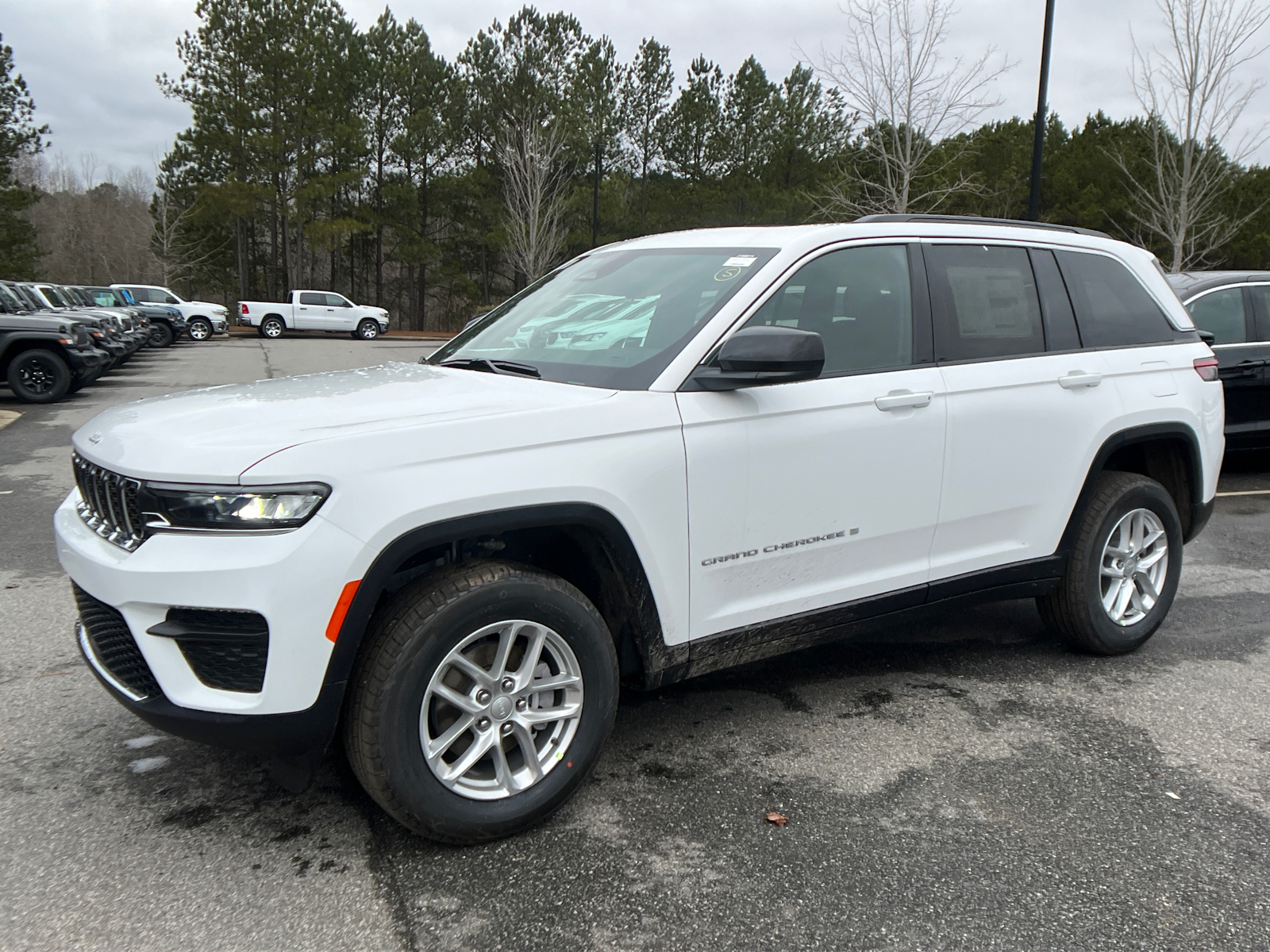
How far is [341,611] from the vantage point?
2.42m

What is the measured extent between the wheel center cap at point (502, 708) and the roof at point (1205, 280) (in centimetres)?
749

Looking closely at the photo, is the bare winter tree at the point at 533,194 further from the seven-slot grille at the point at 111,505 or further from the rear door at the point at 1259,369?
the seven-slot grille at the point at 111,505

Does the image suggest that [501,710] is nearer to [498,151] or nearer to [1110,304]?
[1110,304]

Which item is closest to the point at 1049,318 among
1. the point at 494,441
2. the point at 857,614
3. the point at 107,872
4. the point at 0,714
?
the point at 857,614

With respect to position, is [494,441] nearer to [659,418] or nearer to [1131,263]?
[659,418]

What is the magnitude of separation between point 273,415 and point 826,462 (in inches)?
67.7

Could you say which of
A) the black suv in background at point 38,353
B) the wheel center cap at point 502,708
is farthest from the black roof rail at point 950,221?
the black suv in background at point 38,353

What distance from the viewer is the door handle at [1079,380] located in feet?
12.9

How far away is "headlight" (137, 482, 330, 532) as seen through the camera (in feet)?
7.77

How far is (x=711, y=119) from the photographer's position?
142ft

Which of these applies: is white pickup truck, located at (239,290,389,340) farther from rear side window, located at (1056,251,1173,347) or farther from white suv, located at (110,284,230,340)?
rear side window, located at (1056,251,1173,347)

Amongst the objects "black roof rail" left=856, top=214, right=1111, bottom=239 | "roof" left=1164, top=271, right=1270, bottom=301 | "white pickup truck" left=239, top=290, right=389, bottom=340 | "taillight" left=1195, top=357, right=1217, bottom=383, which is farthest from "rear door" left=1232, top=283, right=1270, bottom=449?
"white pickup truck" left=239, top=290, right=389, bottom=340

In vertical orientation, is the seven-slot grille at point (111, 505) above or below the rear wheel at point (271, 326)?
above

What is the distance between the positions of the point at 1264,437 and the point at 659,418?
7.61m
